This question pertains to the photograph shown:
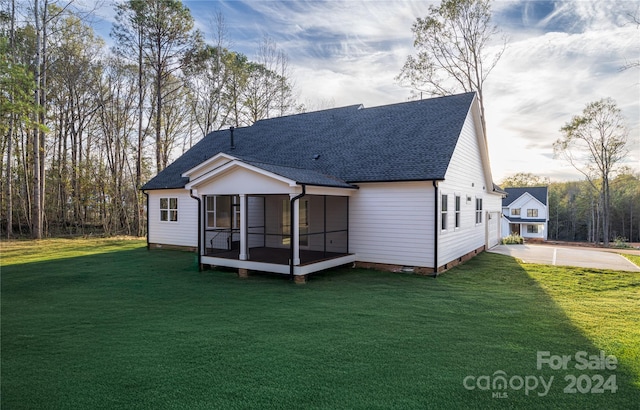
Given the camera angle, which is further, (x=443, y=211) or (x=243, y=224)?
(x=443, y=211)

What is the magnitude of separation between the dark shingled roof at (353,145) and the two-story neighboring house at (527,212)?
1260 inches

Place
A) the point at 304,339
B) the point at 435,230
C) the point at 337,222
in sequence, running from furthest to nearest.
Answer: the point at 337,222 < the point at 435,230 < the point at 304,339

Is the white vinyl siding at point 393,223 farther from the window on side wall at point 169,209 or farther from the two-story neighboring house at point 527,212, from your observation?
the two-story neighboring house at point 527,212

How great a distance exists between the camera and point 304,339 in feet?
15.5

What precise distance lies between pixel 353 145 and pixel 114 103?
20.1 meters

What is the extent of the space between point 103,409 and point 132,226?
22601 millimetres

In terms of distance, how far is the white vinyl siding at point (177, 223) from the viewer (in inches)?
551

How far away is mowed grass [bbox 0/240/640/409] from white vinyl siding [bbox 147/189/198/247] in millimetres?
5165

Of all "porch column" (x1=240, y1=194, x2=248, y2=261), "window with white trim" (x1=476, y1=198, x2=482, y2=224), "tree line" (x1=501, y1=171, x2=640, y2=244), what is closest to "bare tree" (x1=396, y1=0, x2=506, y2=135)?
"window with white trim" (x1=476, y1=198, x2=482, y2=224)

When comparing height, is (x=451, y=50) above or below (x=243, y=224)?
above

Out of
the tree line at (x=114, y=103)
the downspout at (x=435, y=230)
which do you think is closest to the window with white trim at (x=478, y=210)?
the downspout at (x=435, y=230)

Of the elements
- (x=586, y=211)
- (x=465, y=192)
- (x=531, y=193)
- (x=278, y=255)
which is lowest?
(x=278, y=255)

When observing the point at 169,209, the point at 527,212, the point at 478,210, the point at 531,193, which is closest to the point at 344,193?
the point at 478,210

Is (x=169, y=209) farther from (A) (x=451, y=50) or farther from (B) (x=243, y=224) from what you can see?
(A) (x=451, y=50)
